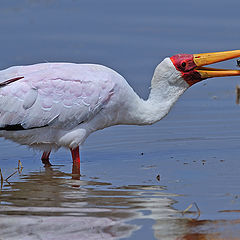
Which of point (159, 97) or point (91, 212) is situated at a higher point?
point (159, 97)

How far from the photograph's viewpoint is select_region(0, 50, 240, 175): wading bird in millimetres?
9445

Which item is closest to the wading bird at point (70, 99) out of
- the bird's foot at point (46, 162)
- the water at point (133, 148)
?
the bird's foot at point (46, 162)

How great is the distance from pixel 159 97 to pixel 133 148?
81 centimetres

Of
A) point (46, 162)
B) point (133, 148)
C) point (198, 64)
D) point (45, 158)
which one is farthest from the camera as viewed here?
point (133, 148)

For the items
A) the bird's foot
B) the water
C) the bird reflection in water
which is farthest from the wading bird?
the bird reflection in water

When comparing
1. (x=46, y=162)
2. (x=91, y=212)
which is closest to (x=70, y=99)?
(x=46, y=162)

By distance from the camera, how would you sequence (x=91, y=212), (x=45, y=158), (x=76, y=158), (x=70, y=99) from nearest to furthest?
(x=91, y=212), (x=70, y=99), (x=76, y=158), (x=45, y=158)

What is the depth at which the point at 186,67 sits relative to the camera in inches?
392

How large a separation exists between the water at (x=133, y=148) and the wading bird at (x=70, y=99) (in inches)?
16.8

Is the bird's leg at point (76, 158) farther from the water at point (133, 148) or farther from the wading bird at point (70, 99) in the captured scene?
the water at point (133, 148)

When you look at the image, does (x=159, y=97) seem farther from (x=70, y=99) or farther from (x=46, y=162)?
(x=46, y=162)

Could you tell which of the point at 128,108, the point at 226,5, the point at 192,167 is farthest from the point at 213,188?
the point at 226,5

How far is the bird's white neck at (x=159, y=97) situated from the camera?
9984 millimetres

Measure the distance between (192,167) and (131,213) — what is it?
1.90 meters
